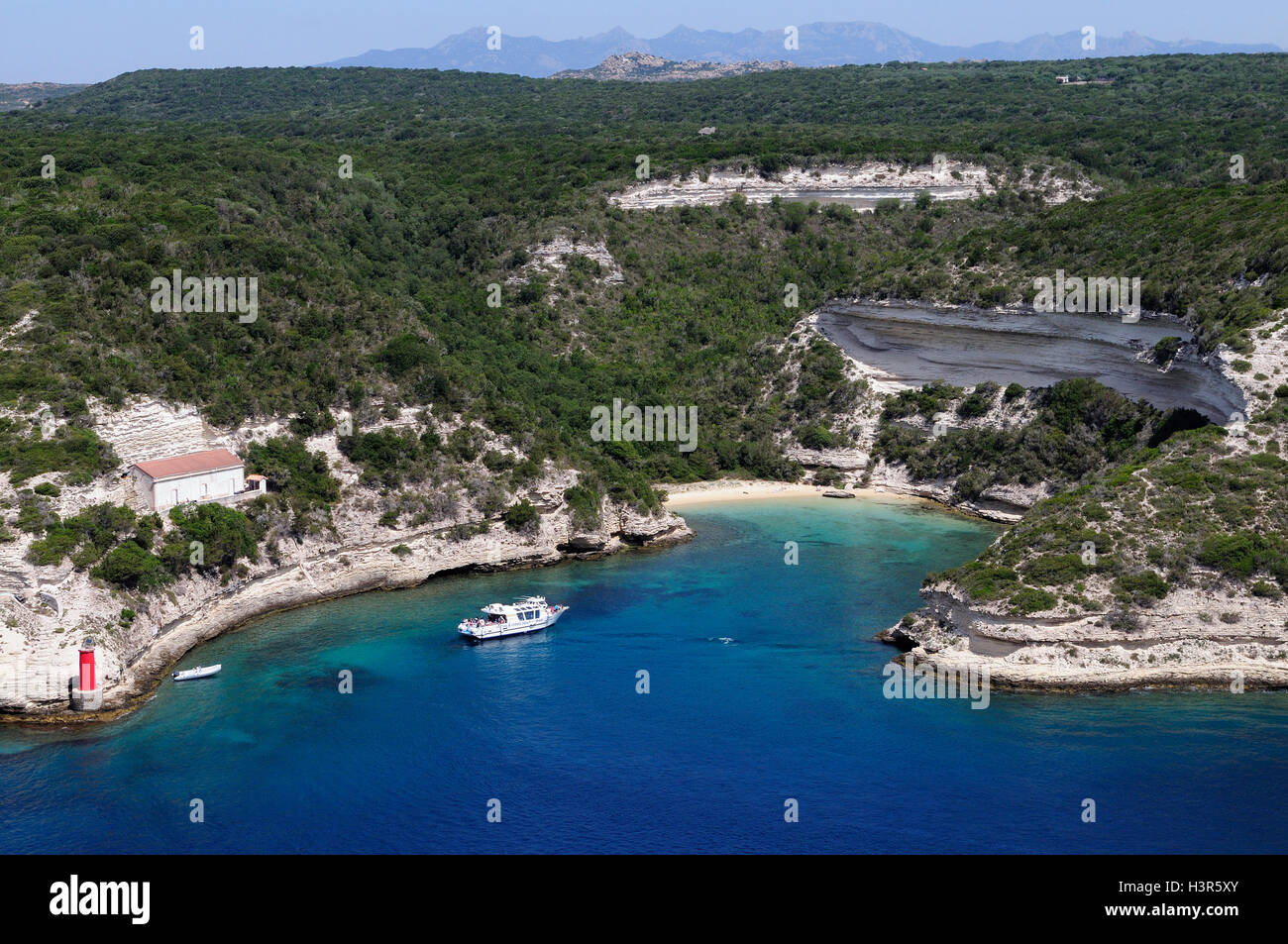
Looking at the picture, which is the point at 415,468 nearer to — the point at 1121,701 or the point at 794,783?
the point at 794,783

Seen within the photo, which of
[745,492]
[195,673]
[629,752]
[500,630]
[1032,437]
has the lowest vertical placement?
[629,752]

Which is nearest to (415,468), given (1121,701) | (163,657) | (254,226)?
(163,657)

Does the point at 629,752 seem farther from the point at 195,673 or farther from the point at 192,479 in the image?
the point at 192,479

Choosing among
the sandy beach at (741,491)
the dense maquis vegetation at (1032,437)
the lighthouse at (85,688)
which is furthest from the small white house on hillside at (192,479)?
the dense maquis vegetation at (1032,437)

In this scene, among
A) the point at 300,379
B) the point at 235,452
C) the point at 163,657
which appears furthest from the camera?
the point at 300,379

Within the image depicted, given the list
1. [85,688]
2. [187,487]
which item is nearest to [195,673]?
[85,688]

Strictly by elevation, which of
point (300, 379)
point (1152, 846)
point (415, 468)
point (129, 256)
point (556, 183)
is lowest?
point (1152, 846)

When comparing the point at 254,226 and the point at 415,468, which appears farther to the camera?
the point at 254,226
